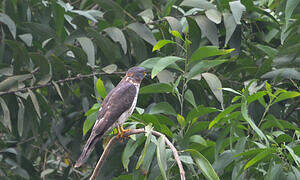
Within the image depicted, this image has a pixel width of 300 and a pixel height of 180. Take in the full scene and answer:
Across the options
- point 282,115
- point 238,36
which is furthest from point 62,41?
point 282,115

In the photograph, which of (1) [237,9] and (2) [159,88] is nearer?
(2) [159,88]

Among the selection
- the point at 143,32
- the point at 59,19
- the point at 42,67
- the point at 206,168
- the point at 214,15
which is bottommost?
the point at 206,168

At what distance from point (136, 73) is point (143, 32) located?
1.24 feet

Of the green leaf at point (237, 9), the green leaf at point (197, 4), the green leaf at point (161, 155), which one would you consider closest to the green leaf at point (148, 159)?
the green leaf at point (161, 155)

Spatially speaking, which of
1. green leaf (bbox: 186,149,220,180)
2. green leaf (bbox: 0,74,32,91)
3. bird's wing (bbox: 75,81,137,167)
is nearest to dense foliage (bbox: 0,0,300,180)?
green leaf (bbox: 0,74,32,91)

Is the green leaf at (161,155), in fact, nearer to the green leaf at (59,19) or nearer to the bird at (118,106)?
the bird at (118,106)

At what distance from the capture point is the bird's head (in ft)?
14.1

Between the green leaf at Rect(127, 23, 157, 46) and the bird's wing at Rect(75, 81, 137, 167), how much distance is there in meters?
0.43

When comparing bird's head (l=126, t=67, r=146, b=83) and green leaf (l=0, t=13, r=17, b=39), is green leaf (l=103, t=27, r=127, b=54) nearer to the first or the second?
bird's head (l=126, t=67, r=146, b=83)

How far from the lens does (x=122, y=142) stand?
435 cm

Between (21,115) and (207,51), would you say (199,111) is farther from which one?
(21,115)

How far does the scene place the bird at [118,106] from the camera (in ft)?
12.6

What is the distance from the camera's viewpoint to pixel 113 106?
4.11m

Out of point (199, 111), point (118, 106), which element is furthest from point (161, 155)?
point (118, 106)
